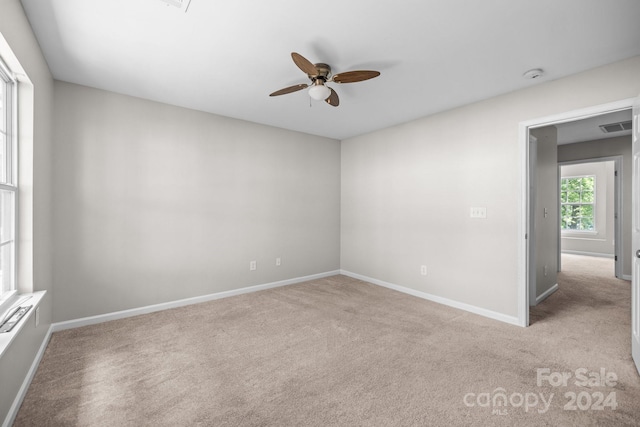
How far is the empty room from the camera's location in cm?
183

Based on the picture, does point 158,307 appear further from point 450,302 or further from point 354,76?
point 450,302

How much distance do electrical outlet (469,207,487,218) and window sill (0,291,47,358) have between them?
3.89 metres

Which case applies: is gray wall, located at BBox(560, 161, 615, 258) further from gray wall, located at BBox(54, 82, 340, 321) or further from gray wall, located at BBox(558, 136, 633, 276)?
gray wall, located at BBox(54, 82, 340, 321)

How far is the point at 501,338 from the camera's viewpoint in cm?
267

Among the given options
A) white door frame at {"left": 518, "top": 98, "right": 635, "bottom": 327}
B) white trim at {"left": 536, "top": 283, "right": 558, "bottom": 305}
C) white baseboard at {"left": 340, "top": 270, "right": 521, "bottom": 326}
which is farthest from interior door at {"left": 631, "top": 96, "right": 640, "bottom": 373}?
white trim at {"left": 536, "top": 283, "right": 558, "bottom": 305}

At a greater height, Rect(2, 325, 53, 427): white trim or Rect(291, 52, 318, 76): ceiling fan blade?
Rect(291, 52, 318, 76): ceiling fan blade

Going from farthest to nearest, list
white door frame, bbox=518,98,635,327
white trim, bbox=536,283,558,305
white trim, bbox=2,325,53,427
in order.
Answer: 1. white trim, bbox=536,283,558,305
2. white door frame, bbox=518,98,635,327
3. white trim, bbox=2,325,53,427

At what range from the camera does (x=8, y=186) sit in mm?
1928

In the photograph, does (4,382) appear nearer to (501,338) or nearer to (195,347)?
(195,347)

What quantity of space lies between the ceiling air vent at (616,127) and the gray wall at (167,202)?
433cm

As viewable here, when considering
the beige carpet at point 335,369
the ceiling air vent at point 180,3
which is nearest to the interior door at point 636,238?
the beige carpet at point 335,369

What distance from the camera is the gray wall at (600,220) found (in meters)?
6.71

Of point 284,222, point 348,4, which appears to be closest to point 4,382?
point 348,4

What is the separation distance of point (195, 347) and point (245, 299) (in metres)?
1.29
